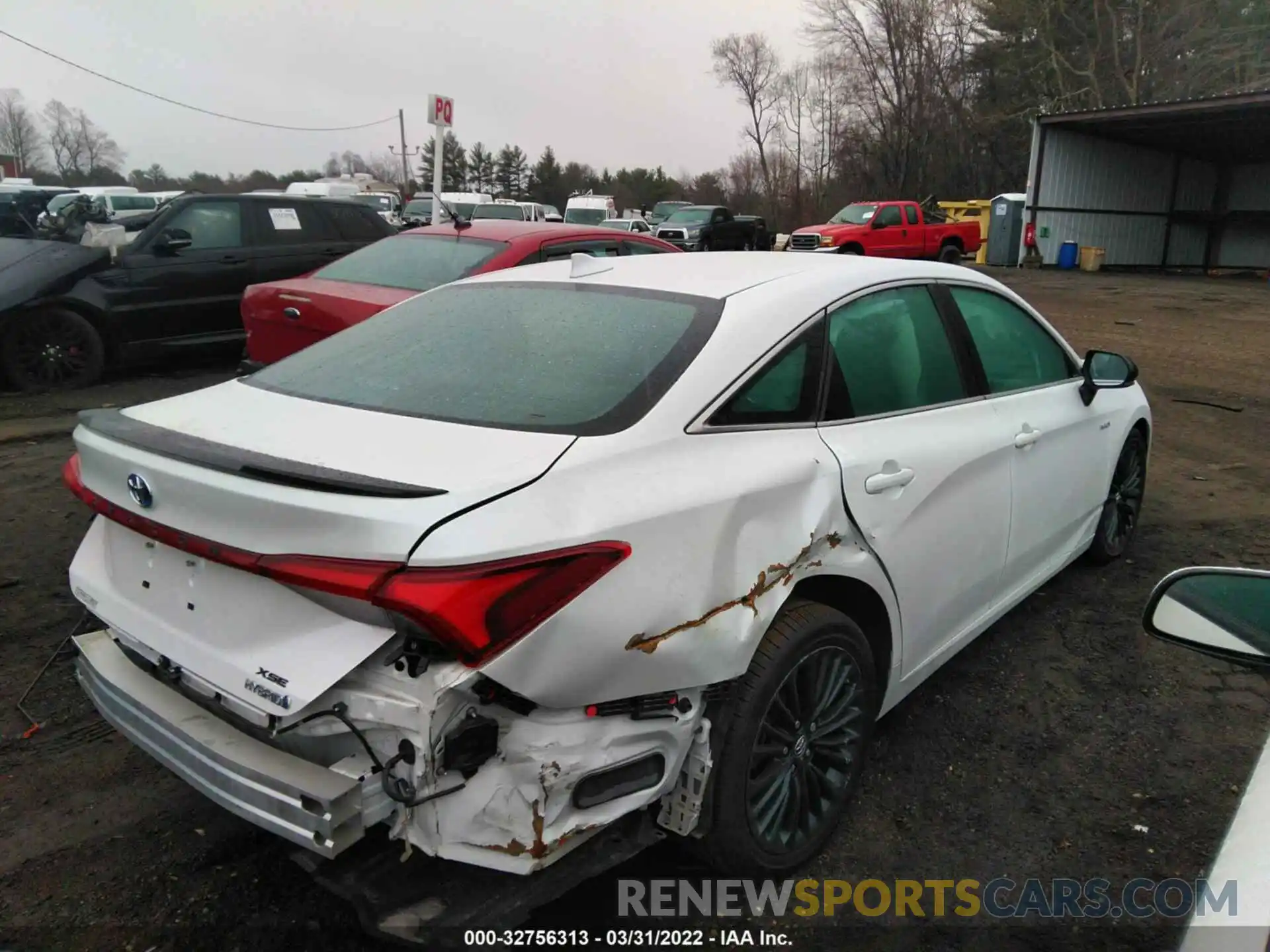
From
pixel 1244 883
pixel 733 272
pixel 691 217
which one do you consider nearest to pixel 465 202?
pixel 691 217

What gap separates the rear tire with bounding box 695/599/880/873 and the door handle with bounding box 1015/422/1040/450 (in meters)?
1.17

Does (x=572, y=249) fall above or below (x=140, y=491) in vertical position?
above

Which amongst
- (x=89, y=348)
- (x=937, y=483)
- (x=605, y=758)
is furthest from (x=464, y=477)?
(x=89, y=348)

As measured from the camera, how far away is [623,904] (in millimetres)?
2369

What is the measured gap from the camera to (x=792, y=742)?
238 centimetres

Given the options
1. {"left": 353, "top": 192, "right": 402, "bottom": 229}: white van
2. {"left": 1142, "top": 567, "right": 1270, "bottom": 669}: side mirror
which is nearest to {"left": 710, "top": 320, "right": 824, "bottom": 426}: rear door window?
{"left": 1142, "top": 567, "right": 1270, "bottom": 669}: side mirror

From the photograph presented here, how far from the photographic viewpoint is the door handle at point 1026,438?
3281 mm

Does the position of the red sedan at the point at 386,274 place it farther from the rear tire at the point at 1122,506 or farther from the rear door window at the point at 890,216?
the rear door window at the point at 890,216

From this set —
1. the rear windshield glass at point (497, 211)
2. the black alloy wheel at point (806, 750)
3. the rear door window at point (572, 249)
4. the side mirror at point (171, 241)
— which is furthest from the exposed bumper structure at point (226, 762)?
the rear windshield glass at point (497, 211)

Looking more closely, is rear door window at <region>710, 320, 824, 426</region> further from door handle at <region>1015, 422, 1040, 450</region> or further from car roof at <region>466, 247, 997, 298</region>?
door handle at <region>1015, 422, 1040, 450</region>

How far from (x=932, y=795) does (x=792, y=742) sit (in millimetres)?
Result: 777

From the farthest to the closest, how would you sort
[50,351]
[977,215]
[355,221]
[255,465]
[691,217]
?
[977,215] < [691,217] < [355,221] < [50,351] < [255,465]

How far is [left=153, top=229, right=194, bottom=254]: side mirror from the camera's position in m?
8.43

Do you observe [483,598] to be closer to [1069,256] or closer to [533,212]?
[1069,256]
